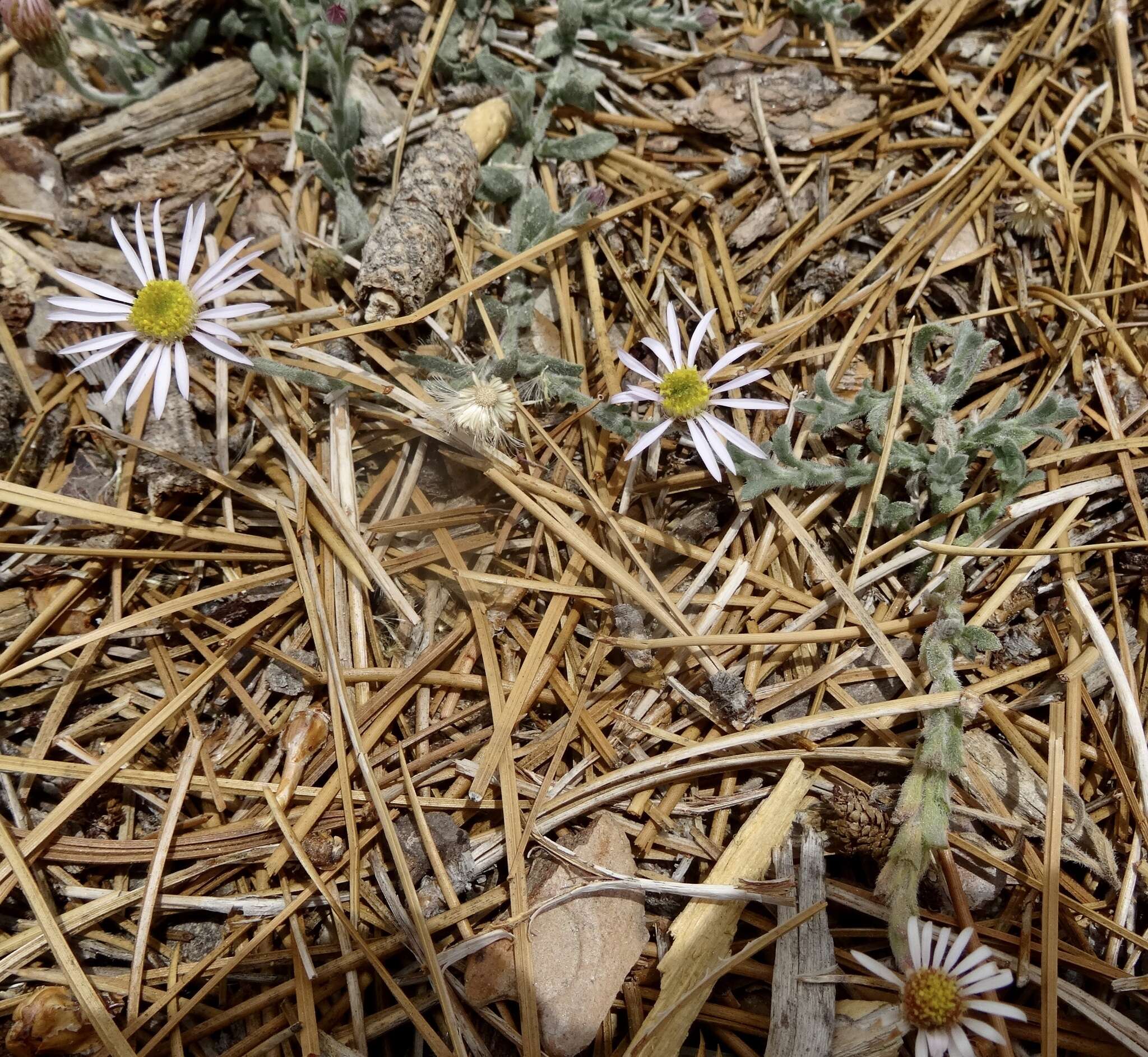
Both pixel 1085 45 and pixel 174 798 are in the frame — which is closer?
pixel 174 798

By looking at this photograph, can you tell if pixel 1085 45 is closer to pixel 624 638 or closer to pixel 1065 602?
pixel 1065 602

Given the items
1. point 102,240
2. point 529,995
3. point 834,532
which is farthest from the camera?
point 102,240

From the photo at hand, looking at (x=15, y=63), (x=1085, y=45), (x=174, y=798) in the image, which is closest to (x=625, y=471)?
(x=174, y=798)

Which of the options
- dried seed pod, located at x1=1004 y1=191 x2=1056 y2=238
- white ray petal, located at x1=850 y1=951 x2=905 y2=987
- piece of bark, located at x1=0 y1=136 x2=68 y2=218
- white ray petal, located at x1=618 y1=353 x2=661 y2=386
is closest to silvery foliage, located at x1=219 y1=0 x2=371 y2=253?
piece of bark, located at x1=0 y1=136 x2=68 y2=218

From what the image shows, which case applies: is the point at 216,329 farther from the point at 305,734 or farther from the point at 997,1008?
the point at 997,1008

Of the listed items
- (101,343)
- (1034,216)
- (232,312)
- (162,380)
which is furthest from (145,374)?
(1034,216)

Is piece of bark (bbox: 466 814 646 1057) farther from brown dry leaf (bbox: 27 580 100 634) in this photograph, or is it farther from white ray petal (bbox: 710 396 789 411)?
brown dry leaf (bbox: 27 580 100 634)
